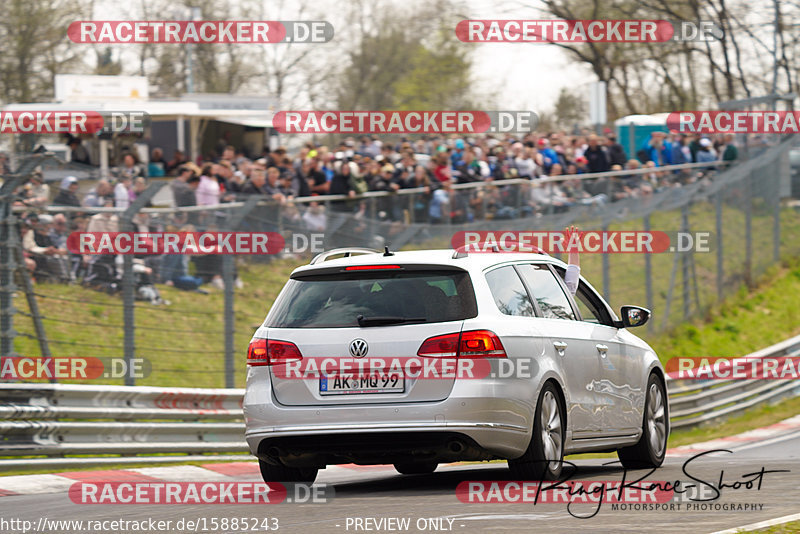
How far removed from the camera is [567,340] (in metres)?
9.77

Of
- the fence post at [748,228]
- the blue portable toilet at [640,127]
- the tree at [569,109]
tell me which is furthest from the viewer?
the tree at [569,109]

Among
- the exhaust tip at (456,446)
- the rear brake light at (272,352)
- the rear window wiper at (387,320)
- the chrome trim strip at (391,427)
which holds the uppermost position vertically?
the rear window wiper at (387,320)

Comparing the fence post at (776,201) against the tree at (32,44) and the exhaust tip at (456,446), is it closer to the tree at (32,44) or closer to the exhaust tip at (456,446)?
the tree at (32,44)

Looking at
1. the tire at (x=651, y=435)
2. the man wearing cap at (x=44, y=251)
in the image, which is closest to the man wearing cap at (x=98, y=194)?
the man wearing cap at (x=44, y=251)

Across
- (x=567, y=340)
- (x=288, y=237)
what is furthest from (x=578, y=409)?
(x=288, y=237)

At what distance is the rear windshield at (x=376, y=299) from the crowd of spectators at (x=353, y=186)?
166 inches

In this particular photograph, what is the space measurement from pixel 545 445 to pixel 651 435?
231cm

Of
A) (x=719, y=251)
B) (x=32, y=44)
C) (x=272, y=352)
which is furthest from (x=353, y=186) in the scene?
(x=32, y=44)

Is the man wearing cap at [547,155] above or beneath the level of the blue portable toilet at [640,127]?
beneath

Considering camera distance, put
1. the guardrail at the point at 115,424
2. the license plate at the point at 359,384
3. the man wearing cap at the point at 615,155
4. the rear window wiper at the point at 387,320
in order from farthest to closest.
Result: the man wearing cap at the point at 615,155 → the guardrail at the point at 115,424 → the rear window wiper at the point at 387,320 → the license plate at the point at 359,384

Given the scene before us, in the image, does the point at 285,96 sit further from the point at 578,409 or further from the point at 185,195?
the point at 578,409

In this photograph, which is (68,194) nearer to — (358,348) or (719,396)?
(358,348)

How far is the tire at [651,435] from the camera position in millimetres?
11117

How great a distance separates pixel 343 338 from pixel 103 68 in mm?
35113
